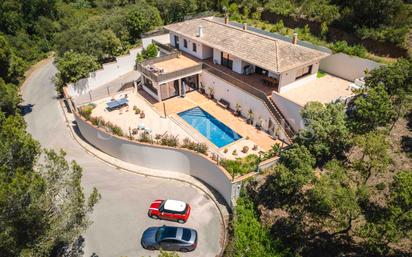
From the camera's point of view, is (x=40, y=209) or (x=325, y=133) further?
(x=325, y=133)

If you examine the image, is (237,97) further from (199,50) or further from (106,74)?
(106,74)

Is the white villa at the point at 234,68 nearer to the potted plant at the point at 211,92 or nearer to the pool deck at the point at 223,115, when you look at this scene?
the potted plant at the point at 211,92

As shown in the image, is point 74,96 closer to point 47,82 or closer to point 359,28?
point 47,82

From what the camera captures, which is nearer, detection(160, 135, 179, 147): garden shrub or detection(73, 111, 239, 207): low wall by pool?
detection(73, 111, 239, 207): low wall by pool

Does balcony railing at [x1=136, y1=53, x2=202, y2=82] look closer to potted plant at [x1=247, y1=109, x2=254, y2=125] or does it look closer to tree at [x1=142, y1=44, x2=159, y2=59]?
tree at [x1=142, y1=44, x2=159, y2=59]

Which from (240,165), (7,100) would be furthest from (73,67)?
(240,165)

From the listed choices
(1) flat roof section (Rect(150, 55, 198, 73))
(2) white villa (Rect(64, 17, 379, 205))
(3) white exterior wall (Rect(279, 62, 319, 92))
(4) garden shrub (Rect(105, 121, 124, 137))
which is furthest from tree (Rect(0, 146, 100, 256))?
(1) flat roof section (Rect(150, 55, 198, 73))
